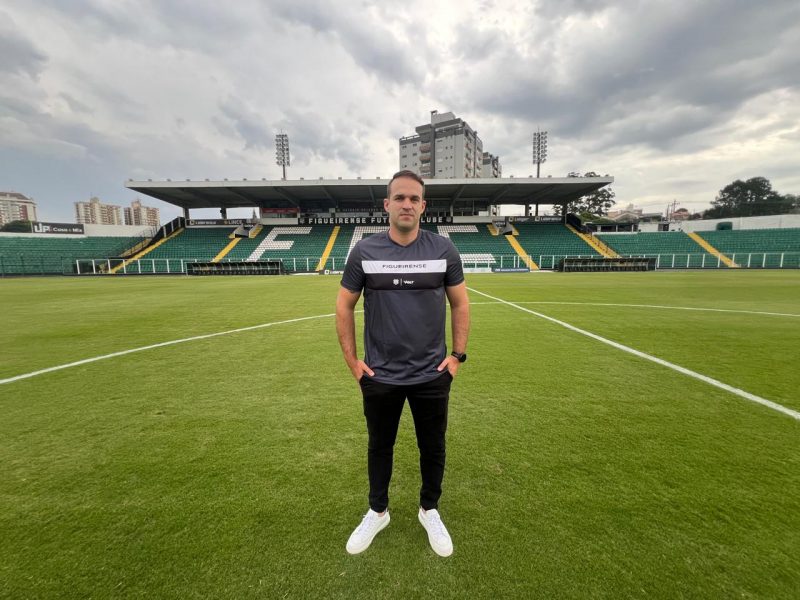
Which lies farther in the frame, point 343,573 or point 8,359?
point 8,359

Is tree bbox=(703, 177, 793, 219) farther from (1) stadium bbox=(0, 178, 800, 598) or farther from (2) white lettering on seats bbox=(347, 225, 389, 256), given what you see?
(1) stadium bbox=(0, 178, 800, 598)

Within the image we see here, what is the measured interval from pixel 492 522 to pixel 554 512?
42 centimetres

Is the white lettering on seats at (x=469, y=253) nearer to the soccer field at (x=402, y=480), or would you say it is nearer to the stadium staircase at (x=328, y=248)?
the stadium staircase at (x=328, y=248)

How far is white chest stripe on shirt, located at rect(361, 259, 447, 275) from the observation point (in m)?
2.03

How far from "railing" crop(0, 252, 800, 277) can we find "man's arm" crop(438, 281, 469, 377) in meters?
31.5

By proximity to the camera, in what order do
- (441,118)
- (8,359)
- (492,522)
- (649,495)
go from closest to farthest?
1. (492,522)
2. (649,495)
3. (8,359)
4. (441,118)

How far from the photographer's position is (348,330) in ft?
7.09

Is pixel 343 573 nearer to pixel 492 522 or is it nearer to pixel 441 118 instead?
pixel 492 522

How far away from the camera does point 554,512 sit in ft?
7.07

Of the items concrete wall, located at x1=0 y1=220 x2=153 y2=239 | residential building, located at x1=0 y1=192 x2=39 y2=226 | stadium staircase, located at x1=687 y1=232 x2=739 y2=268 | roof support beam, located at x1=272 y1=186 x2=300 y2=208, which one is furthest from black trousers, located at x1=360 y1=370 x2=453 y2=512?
residential building, located at x1=0 y1=192 x2=39 y2=226

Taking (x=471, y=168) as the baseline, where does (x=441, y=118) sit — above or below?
above

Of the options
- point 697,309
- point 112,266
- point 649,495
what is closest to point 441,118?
point 112,266

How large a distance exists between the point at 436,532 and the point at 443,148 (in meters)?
99.9

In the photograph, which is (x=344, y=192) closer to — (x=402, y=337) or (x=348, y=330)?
(x=348, y=330)
